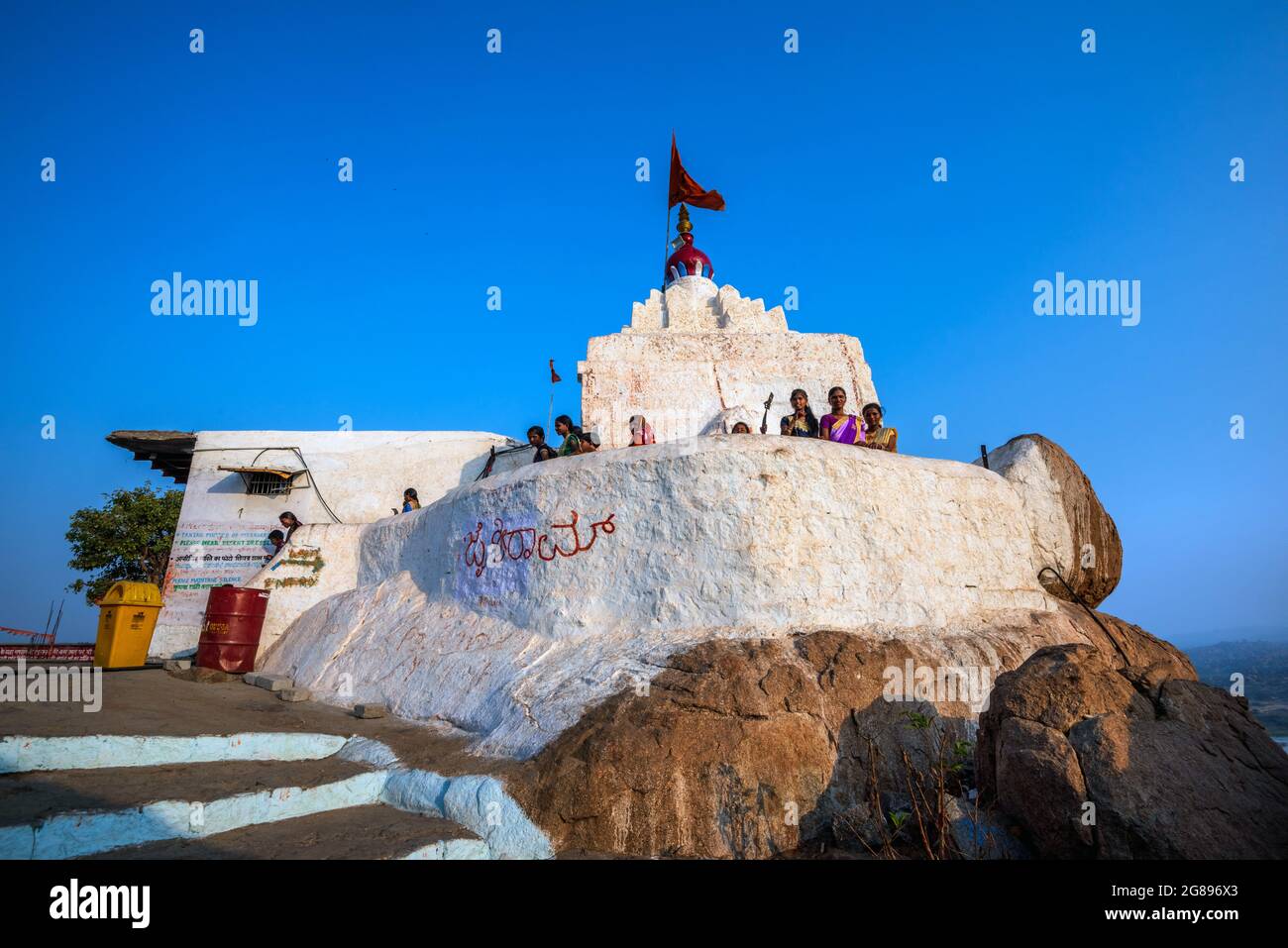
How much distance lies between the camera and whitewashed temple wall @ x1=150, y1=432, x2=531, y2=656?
11945mm

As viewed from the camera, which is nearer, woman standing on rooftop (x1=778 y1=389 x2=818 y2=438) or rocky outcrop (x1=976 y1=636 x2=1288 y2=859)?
rocky outcrop (x1=976 y1=636 x2=1288 y2=859)

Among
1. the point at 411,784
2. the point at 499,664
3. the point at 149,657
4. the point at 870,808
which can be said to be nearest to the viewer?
the point at 870,808

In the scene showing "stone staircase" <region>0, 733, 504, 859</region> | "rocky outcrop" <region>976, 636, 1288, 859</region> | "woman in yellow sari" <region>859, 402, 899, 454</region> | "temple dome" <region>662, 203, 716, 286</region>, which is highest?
"temple dome" <region>662, 203, 716, 286</region>

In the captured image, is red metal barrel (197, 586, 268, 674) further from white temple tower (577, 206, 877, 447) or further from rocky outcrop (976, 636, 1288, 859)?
rocky outcrop (976, 636, 1288, 859)

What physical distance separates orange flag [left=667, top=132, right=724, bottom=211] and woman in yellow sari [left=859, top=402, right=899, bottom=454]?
39.0 feet

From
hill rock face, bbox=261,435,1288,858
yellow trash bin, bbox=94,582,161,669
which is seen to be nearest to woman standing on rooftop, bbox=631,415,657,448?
hill rock face, bbox=261,435,1288,858

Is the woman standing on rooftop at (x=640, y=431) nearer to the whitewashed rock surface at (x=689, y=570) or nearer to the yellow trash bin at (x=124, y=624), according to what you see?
the whitewashed rock surface at (x=689, y=570)

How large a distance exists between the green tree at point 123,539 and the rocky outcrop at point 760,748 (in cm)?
2092

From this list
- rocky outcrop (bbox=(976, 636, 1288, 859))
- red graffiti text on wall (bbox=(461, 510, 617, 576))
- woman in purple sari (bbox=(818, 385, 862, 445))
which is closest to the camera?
rocky outcrop (bbox=(976, 636, 1288, 859))

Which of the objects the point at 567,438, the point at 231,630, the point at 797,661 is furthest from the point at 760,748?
the point at 231,630

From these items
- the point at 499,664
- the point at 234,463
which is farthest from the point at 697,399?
the point at 234,463
